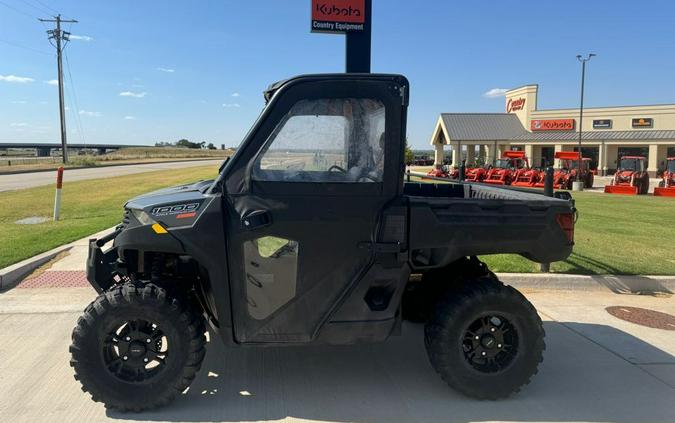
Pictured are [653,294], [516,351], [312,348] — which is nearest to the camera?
[516,351]

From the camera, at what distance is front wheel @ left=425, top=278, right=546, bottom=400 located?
3.44 meters

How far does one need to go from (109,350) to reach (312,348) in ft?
5.48

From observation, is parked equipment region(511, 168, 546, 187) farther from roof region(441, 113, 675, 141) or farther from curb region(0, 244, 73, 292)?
curb region(0, 244, 73, 292)

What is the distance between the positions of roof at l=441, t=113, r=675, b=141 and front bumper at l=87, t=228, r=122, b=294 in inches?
1966

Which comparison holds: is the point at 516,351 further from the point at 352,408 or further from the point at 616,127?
the point at 616,127

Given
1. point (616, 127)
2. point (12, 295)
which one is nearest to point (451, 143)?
point (616, 127)

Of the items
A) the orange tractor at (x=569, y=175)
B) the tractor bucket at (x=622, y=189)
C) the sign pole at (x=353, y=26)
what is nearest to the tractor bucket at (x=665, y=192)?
the tractor bucket at (x=622, y=189)

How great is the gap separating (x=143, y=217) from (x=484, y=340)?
2.40m

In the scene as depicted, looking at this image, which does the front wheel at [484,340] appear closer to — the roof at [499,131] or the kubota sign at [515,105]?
the roof at [499,131]

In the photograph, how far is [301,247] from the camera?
3221mm

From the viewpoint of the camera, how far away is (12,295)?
228 inches

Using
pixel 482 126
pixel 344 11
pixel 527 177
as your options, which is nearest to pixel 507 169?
pixel 527 177

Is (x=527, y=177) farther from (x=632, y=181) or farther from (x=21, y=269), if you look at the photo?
(x=21, y=269)

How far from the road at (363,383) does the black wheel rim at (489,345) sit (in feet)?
0.81
